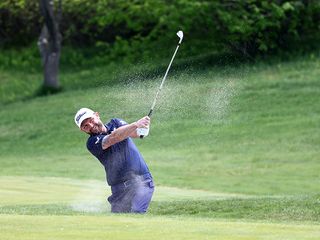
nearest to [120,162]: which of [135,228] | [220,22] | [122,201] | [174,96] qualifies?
[122,201]

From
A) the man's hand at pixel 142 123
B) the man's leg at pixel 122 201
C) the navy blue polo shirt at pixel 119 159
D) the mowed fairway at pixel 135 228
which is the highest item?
the mowed fairway at pixel 135 228

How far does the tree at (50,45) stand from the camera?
3622 centimetres

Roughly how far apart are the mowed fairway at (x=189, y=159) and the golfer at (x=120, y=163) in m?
0.46

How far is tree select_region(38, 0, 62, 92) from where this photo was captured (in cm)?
3622

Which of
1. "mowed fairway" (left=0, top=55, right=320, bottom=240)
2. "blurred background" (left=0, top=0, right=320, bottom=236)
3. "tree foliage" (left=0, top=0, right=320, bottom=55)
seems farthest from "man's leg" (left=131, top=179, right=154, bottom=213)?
"tree foliage" (left=0, top=0, right=320, bottom=55)

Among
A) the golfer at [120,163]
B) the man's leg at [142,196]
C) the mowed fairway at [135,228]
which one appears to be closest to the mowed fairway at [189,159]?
the mowed fairway at [135,228]

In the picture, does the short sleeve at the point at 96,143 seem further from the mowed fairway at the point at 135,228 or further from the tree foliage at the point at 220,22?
the tree foliage at the point at 220,22

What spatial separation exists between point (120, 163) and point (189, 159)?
14.1m

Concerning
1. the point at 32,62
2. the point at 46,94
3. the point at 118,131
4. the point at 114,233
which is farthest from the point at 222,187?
the point at 32,62

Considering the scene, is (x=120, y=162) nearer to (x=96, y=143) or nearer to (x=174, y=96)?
(x=96, y=143)

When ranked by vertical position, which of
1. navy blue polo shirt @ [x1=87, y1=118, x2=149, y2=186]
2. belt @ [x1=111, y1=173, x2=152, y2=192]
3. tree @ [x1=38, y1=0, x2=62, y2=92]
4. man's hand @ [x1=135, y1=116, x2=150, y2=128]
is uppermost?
man's hand @ [x1=135, y1=116, x2=150, y2=128]

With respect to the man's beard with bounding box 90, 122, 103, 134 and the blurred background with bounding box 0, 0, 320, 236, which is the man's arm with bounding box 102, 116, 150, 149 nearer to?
the man's beard with bounding box 90, 122, 103, 134

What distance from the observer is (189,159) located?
26.7 m

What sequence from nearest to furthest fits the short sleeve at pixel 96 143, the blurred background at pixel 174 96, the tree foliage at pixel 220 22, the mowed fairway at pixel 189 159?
the mowed fairway at pixel 189 159 < the short sleeve at pixel 96 143 < the blurred background at pixel 174 96 < the tree foliage at pixel 220 22
